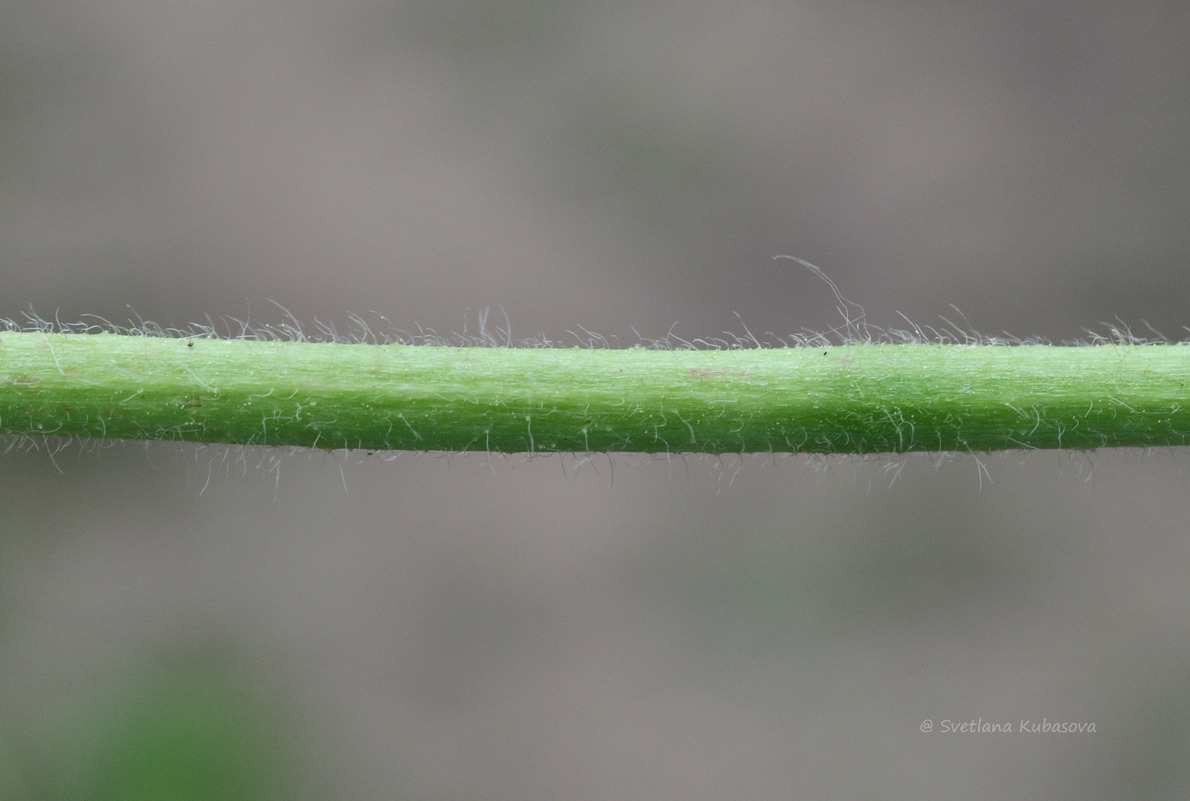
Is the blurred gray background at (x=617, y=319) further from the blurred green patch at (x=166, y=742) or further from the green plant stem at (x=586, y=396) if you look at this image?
the green plant stem at (x=586, y=396)

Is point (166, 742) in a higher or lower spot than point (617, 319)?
lower

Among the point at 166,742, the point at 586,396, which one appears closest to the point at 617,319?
the point at 166,742

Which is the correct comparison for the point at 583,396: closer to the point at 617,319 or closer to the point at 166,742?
the point at 166,742

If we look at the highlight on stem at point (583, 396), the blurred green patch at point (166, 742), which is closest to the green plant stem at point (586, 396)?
the highlight on stem at point (583, 396)

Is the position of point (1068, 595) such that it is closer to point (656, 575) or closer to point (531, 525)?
point (656, 575)

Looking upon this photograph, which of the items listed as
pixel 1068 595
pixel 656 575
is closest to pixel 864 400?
pixel 656 575
